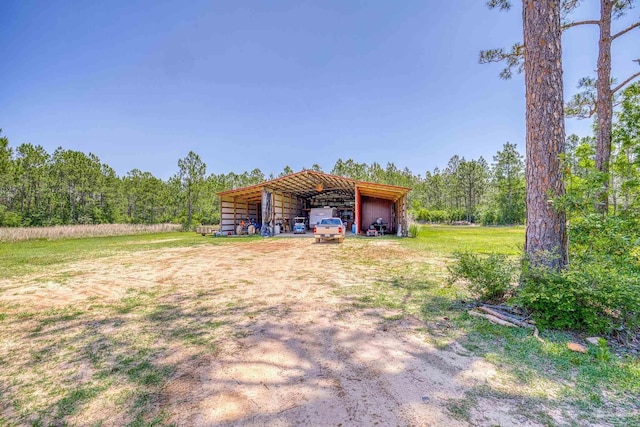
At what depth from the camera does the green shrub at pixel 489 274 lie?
12.5 ft

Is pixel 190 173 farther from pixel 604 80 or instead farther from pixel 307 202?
pixel 604 80

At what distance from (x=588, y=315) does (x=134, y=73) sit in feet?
67.2

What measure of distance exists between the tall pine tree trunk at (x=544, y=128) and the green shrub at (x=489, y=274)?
0.40 m

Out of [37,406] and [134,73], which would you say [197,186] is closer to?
[134,73]

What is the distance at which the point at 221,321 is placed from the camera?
3.51 metres

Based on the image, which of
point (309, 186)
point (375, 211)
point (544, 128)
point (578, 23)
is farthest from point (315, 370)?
point (375, 211)

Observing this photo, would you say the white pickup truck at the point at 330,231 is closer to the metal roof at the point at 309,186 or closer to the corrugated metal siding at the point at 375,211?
the metal roof at the point at 309,186

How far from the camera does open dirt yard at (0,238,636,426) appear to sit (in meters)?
1.79

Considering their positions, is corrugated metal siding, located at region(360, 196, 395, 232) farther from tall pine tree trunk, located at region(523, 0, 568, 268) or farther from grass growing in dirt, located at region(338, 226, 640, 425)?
grass growing in dirt, located at region(338, 226, 640, 425)

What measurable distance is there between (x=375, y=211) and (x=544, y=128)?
2033cm

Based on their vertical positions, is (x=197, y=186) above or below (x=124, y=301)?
above

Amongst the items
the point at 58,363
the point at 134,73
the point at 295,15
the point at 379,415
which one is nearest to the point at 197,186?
the point at 134,73

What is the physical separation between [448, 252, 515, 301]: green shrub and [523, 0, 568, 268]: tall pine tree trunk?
0.40 metres

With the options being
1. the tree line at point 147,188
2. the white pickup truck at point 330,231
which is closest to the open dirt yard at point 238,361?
the white pickup truck at point 330,231
